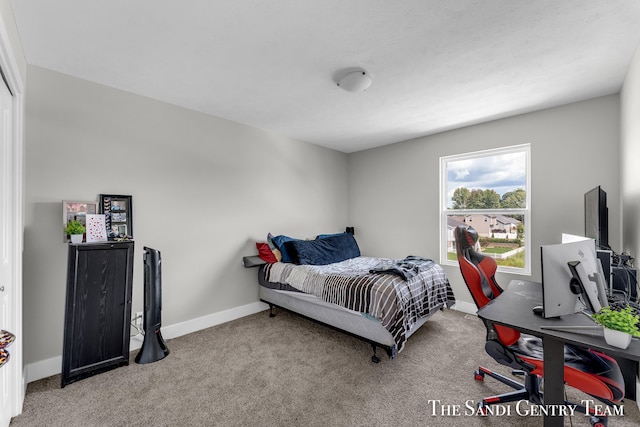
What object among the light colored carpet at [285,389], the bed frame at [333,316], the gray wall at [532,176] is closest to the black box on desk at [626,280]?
the light colored carpet at [285,389]

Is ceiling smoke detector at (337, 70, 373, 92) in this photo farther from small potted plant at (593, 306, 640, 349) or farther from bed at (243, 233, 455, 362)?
small potted plant at (593, 306, 640, 349)

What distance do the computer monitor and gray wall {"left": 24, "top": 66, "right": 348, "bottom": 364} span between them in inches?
122

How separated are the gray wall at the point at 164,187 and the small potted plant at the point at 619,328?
3.30m

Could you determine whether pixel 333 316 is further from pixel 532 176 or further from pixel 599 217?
pixel 532 176

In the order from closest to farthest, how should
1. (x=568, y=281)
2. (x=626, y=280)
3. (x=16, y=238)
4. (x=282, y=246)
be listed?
(x=568, y=281)
(x=16, y=238)
(x=626, y=280)
(x=282, y=246)

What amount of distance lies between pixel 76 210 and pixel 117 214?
297 millimetres

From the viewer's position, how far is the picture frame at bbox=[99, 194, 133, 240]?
100 inches

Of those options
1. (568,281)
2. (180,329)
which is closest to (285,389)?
(180,329)

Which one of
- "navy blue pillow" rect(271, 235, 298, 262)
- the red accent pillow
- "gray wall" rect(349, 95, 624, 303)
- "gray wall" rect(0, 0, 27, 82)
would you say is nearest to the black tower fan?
the red accent pillow

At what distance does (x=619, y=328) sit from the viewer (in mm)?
1153

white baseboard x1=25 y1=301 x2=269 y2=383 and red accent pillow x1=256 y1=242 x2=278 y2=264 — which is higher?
red accent pillow x1=256 y1=242 x2=278 y2=264

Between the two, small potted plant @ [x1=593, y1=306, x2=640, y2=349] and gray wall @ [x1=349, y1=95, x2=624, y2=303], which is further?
gray wall @ [x1=349, y1=95, x2=624, y2=303]

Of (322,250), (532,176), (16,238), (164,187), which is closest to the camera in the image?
(16,238)

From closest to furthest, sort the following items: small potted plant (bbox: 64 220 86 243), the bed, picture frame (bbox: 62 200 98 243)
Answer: small potted plant (bbox: 64 220 86 243)
picture frame (bbox: 62 200 98 243)
the bed
